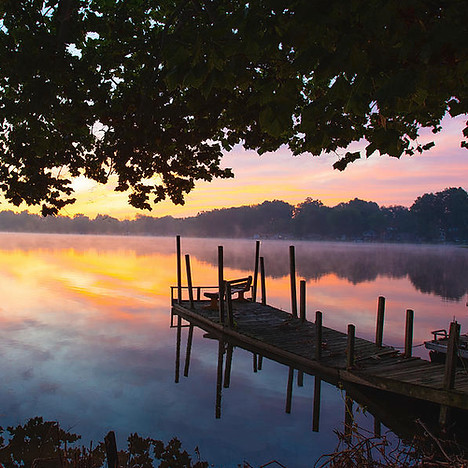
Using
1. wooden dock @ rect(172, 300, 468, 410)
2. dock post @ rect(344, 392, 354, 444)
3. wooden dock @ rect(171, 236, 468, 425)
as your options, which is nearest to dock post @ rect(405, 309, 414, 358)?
wooden dock @ rect(171, 236, 468, 425)

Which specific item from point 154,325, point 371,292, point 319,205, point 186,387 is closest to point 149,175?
point 186,387

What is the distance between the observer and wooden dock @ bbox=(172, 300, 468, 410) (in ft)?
29.7

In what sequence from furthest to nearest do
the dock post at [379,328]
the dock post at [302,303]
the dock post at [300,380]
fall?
1. the dock post at [300,380]
2. the dock post at [302,303]
3. the dock post at [379,328]

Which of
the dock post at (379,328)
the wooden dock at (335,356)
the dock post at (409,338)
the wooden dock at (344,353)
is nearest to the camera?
the wooden dock at (344,353)

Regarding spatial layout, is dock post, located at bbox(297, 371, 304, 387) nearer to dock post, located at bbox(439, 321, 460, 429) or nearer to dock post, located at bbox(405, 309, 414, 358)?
dock post, located at bbox(405, 309, 414, 358)

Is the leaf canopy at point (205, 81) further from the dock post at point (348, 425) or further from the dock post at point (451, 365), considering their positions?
the dock post at point (451, 365)

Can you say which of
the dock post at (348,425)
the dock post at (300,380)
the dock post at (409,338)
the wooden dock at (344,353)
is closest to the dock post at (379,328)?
the wooden dock at (344,353)

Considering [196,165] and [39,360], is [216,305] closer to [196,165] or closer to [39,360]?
[196,165]

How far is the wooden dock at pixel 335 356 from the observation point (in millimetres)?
9062

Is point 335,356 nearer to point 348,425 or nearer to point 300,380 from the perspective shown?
point 300,380

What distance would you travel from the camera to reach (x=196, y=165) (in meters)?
12.6

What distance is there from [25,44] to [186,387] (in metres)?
15.9

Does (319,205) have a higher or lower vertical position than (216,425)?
higher

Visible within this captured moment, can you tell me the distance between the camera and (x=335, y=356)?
39.1 ft
